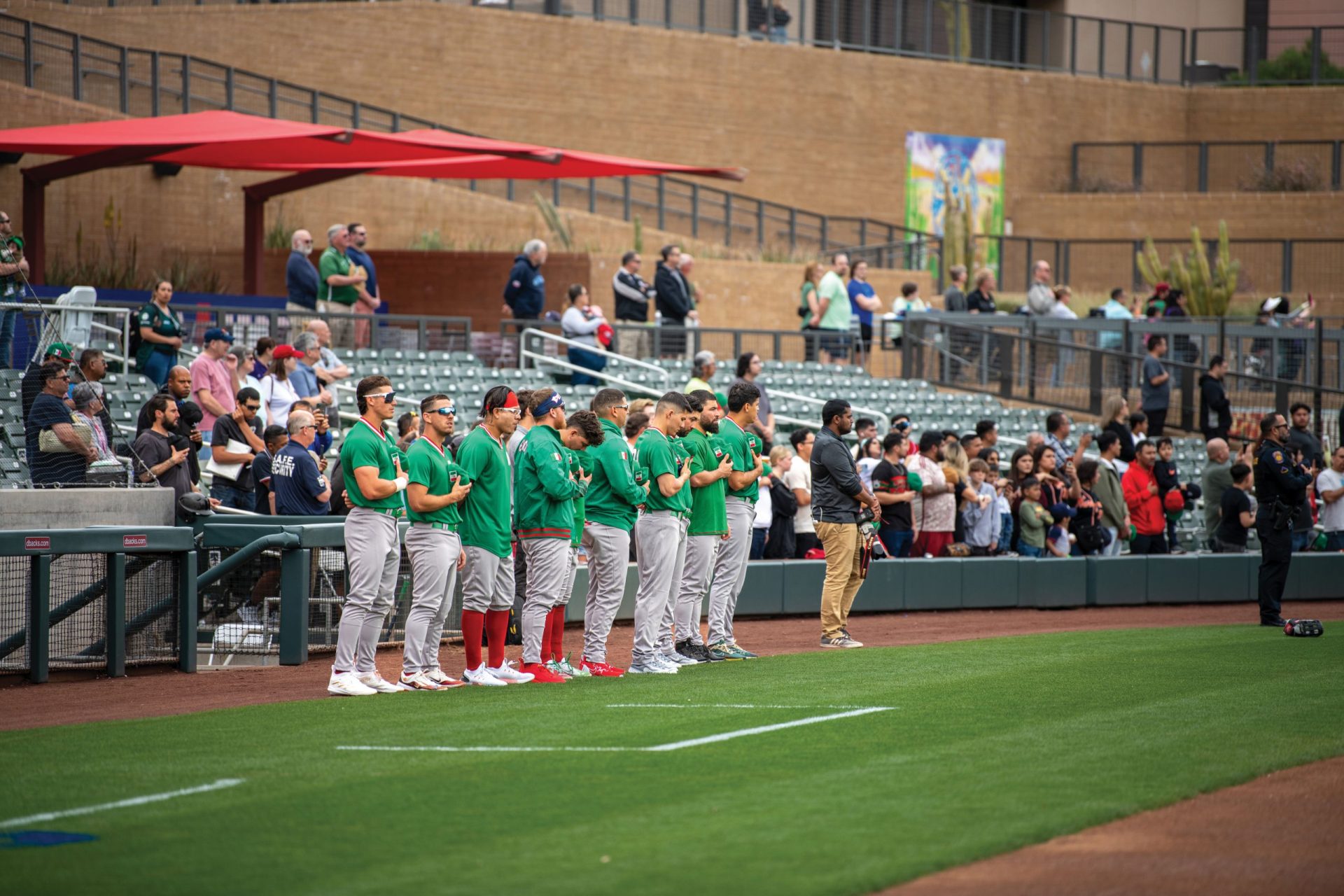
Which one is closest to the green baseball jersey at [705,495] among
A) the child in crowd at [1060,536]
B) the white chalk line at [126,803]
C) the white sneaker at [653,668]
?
the white sneaker at [653,668]

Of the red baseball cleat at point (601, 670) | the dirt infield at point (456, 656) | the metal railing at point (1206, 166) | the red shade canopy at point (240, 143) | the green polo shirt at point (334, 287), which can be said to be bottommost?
the dirt infield at point (456, 656)

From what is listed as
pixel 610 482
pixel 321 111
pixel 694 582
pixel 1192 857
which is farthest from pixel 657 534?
pixel 321 111

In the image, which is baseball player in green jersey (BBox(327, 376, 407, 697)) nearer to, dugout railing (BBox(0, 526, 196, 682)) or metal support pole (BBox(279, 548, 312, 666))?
metal support pole (BBox(279, 548, 312, 666))

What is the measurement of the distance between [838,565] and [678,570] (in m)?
2.12

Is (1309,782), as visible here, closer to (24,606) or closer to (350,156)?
(24,606)

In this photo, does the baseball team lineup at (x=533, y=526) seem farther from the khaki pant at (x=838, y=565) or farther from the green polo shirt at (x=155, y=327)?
the green polo shirt at (x=155, y=327)

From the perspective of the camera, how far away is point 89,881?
5992mm

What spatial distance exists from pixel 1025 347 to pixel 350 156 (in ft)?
35.8

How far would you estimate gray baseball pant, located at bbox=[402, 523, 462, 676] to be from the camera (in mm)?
10820

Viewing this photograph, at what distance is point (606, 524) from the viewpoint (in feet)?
38.7

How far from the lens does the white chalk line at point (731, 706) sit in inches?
398

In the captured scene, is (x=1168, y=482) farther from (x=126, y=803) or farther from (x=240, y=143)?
(x=126, y=803)

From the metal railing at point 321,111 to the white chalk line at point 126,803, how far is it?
19416mm

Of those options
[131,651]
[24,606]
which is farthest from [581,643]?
[24,606]
